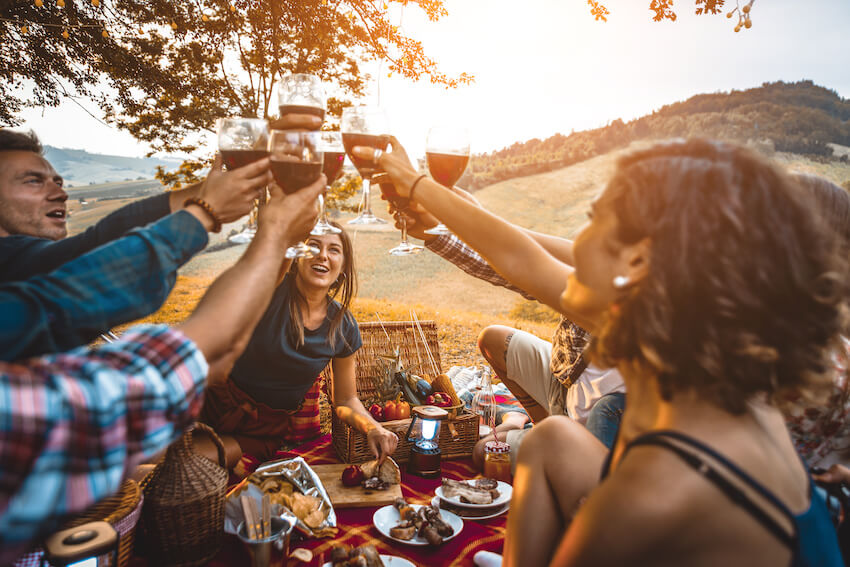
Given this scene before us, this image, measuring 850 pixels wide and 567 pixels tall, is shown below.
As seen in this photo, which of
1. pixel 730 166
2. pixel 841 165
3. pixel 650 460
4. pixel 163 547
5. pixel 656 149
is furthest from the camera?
pixel 841 165

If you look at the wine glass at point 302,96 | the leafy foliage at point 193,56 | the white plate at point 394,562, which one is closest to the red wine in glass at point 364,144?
the wine glass at point 302,96

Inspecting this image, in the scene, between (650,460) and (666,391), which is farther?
(666,391)

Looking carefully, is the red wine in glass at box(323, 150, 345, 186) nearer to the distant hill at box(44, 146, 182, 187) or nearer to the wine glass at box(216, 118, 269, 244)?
the wine glass at box(216, 118, 269, 244)

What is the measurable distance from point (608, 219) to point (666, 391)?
47cm

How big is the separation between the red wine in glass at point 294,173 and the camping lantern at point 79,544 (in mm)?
1257

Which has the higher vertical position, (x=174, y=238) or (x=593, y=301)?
(x=174, y=238)

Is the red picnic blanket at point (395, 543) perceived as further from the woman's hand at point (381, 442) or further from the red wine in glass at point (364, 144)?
the red wine in glass at point (364, 144)

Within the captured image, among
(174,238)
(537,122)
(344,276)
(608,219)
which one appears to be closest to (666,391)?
(608,219)

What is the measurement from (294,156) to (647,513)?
1195 mm

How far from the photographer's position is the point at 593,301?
1.36 m

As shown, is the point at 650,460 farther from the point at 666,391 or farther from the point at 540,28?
the point at 540,28

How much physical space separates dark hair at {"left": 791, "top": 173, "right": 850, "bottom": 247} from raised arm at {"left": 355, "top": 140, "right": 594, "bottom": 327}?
1052 millimetres

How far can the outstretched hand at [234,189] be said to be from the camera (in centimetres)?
138

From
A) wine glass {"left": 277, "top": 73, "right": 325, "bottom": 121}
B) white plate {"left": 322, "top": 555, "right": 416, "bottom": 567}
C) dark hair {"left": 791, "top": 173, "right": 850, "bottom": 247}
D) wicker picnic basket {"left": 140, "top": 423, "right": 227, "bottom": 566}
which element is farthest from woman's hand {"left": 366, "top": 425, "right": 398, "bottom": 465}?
dark hair {"left": 791, "top": 173, "right": 850, "bottom": 247}
